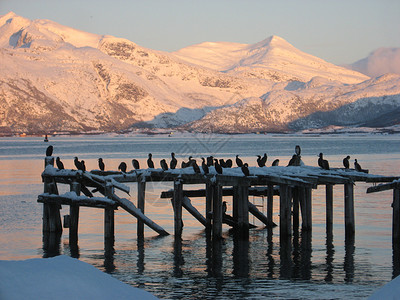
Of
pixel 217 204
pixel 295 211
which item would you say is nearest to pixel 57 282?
pixel 217 204

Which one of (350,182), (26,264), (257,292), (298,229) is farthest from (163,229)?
(26,264)

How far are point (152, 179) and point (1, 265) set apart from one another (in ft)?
52.4

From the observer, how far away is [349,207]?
2975cm

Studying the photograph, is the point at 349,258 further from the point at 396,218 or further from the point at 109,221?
the point at 109,221

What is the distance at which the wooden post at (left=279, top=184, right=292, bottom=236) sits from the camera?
28.8 meters

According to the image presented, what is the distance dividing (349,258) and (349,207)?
3467mm

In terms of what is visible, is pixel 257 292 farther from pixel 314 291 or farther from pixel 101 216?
pixel 101 216

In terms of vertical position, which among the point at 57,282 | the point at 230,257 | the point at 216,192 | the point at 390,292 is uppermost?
the point at 216,192

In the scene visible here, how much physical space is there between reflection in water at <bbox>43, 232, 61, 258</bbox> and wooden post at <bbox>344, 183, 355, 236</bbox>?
39.4ft

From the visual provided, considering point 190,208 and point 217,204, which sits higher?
point 217,204

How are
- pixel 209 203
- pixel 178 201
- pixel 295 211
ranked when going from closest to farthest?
1. pixel 178 201
2. pixel 209 203
3. pixel 295 211

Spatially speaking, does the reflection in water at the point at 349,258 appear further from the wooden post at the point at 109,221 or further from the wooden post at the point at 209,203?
the wooden post at the point at 109,221

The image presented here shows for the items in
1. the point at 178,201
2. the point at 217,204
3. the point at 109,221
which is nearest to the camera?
the point at 217,204

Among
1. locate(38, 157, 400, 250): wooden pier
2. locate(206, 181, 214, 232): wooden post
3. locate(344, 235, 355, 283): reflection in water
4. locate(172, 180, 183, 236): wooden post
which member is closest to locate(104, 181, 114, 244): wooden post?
locate(38, 157, 400, 250): wooden pier
